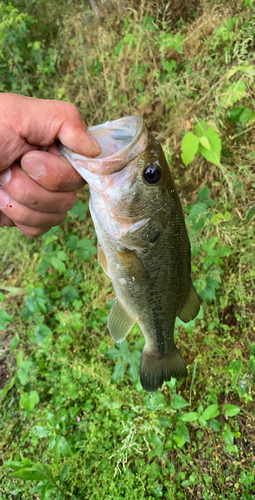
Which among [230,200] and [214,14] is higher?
[214,14]

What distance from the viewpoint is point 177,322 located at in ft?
7.42

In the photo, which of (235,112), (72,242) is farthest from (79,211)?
(235,112)

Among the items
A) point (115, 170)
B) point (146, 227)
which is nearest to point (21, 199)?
point (115, 170)

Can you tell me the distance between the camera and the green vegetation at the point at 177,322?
229cm

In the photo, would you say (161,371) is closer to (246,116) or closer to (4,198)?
(4,198)

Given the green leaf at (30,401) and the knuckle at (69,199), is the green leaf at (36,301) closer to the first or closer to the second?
the green leaf at (30,401)

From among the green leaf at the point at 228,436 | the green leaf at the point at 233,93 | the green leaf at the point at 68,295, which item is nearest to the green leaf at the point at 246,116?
the green leaf at the point at 233,93

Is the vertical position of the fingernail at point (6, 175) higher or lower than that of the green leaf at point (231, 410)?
higher

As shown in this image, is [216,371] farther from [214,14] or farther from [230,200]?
[214,14]

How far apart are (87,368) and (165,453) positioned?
3.23ft

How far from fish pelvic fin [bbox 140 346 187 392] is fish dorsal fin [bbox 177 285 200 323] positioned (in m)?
0.27

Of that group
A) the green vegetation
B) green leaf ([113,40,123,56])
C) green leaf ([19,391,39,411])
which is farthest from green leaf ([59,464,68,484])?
green leaf ([113,40,123,56])

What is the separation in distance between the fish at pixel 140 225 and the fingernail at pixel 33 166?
0.14m

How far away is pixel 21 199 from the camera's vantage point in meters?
1.48
